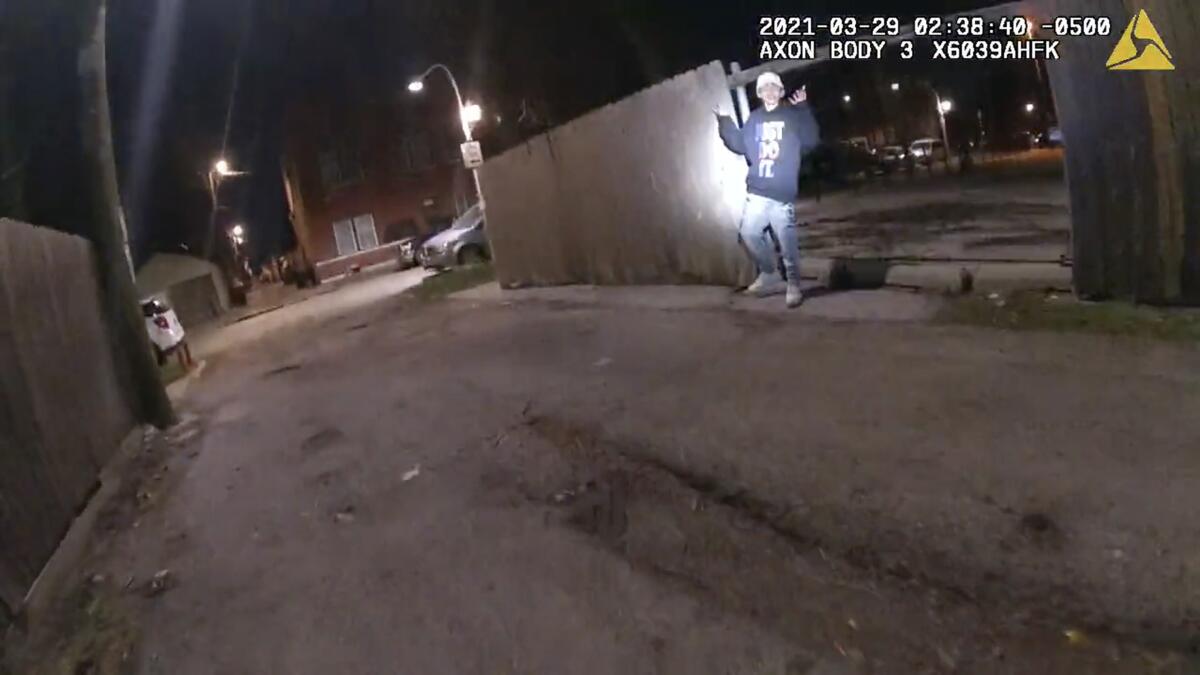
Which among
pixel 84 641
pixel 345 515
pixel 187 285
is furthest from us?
pixel 187 285

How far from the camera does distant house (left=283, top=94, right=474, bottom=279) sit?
47.4m

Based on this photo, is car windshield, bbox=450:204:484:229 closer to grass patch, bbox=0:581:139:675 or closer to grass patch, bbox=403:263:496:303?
grass patch, bbox=403:263:496:303

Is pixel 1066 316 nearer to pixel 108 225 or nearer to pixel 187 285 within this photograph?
pixel 108 225

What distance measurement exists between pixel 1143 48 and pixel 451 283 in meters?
16.2

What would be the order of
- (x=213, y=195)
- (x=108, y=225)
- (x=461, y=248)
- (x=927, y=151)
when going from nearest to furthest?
(x=108, y=225)
(x=461, y=248)
(x=213, y=195)
(x=927, y=151)

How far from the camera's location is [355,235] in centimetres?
4778

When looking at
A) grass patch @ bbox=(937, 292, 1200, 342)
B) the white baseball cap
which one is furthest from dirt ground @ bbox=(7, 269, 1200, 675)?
the white baseball cap

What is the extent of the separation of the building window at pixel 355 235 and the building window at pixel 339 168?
1.97 m

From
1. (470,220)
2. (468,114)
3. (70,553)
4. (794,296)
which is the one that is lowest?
(70,553)

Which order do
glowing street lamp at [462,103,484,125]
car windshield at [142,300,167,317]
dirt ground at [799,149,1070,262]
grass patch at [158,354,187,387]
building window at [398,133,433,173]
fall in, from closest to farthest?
dirt ground at [799,149,1070,262], grass patch at [158,354,187,387], car windshield at [142,300,167,317], glowing street lamp at [462,103,484,125], building window at [398,133,433,173]

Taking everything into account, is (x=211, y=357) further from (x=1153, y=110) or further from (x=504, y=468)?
(x=1153, y=110)

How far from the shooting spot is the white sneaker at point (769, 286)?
8.11 m

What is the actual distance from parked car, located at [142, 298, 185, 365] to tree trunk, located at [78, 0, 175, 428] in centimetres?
673

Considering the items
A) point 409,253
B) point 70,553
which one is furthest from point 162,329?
point 409,253
